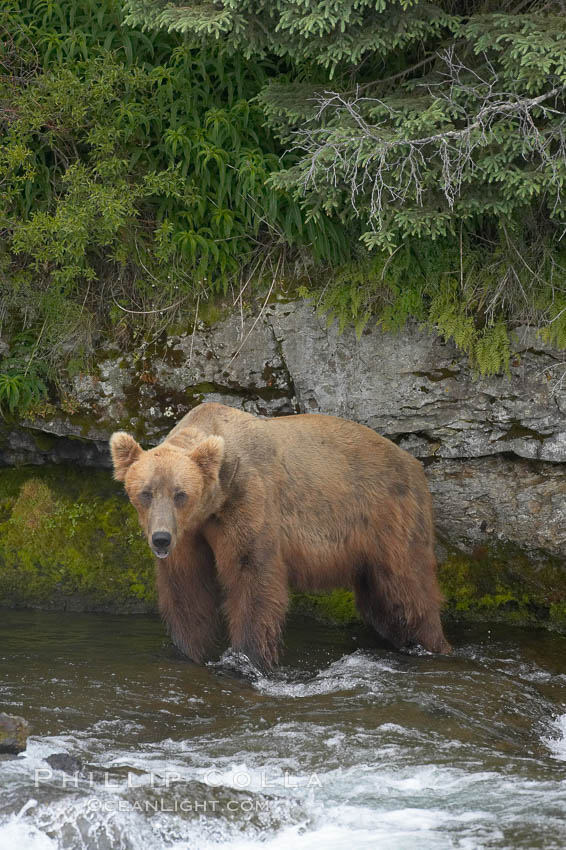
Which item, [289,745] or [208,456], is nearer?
[289,745]

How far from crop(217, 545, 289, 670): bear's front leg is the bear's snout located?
0.78 meters

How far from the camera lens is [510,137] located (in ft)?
22.8

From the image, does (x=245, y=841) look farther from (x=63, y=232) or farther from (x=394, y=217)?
(x=63, y=232)

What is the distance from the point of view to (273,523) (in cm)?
688

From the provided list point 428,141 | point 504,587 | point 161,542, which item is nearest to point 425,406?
point 504,587

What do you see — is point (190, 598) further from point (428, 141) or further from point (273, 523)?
point (428, 141)

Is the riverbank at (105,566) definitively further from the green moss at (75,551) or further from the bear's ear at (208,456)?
the bear's ear at (208,456)

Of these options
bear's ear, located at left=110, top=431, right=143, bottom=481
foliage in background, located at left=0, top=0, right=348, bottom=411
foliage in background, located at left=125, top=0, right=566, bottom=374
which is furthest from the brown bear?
foliage in background, located at left=0, top=0, right=348, bottom=411

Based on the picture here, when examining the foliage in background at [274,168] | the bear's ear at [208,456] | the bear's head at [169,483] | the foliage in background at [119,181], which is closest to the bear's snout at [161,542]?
the bear's head at [169,483]

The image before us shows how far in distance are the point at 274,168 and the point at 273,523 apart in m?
3.12

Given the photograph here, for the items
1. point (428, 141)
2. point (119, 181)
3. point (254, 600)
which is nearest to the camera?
point (254, 600)

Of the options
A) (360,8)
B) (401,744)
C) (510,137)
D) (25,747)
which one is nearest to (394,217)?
(510,137)

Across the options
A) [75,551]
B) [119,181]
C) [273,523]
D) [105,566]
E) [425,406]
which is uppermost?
[119,181]

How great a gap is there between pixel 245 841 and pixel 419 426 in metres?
4.63
